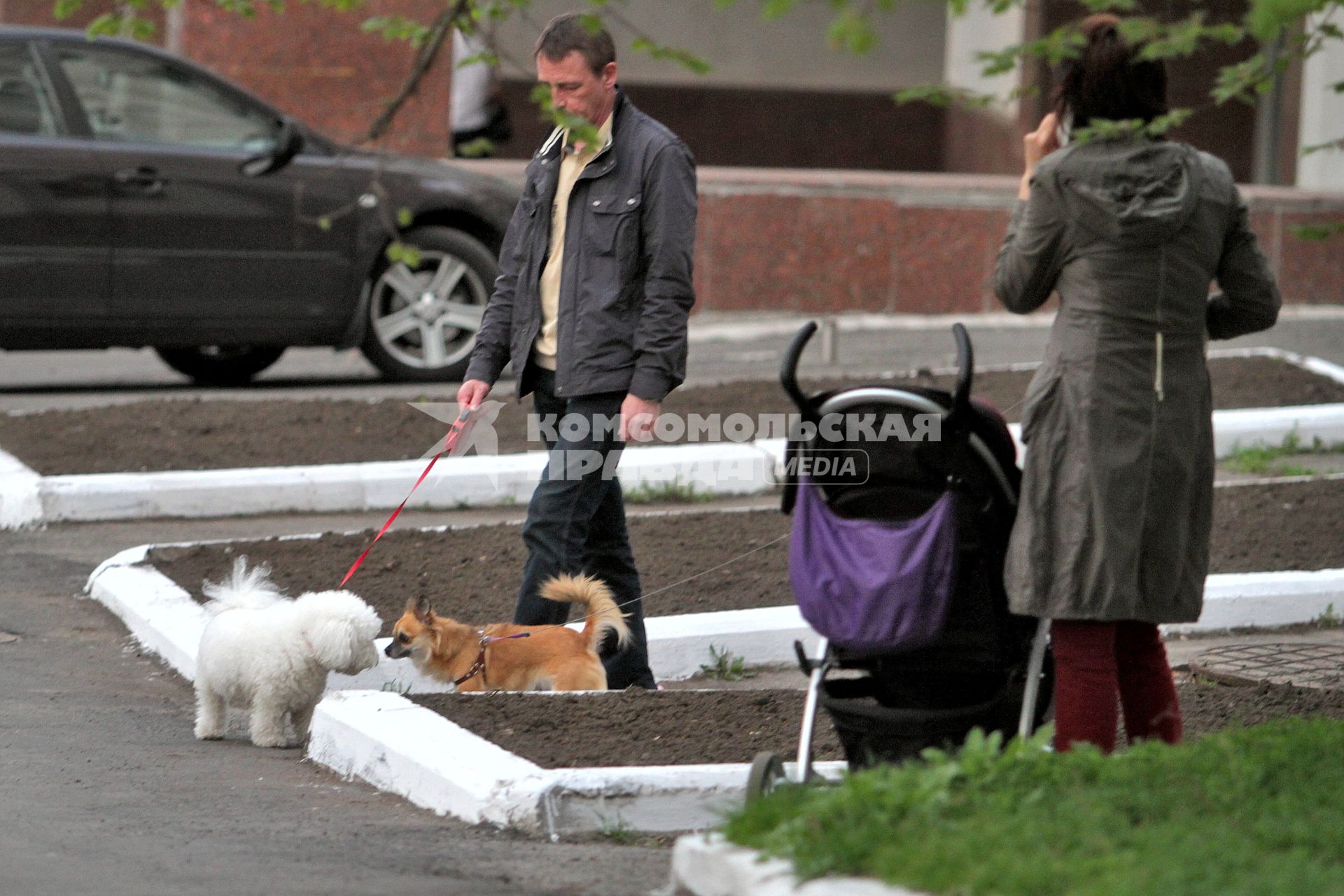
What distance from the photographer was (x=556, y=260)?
17.6ft

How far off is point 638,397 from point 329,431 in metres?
4.46

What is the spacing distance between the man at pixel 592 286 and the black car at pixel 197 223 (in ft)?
16.3

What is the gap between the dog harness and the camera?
539 centimetres

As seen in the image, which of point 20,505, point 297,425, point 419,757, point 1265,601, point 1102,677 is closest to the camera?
point 1102,677

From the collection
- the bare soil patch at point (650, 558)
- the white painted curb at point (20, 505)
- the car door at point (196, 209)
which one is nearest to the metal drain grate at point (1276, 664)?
the bare soil patch at point (650, 558)

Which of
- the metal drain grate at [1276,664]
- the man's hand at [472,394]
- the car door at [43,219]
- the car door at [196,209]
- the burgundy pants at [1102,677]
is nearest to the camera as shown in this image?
the burgundy pants at [1102,677]

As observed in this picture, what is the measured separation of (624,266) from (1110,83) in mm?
1610

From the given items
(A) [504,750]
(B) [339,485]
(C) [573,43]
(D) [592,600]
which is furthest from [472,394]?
(B) [339,485]

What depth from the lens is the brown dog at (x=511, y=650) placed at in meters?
5.38

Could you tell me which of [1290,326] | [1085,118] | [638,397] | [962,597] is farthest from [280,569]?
[1290,326]

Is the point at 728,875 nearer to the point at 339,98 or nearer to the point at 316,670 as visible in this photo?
the point at 316,670

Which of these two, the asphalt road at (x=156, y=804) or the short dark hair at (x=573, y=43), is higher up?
the short dark hair at (x=573, y=43)

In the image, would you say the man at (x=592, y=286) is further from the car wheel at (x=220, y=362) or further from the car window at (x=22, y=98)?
the car wheel at (x=220, y=362)

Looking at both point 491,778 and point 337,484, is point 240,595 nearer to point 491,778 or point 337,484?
point 491,778
